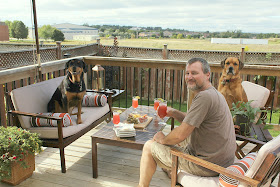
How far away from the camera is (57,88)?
10.5ft

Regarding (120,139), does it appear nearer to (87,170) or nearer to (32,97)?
(87,170)

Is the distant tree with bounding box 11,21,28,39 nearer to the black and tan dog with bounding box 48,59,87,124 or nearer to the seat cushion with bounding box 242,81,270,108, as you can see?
the black and tan dog with bounding box 48,59,87,124

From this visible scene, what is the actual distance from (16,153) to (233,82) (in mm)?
2553

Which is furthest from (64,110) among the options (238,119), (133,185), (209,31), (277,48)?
(209,31)

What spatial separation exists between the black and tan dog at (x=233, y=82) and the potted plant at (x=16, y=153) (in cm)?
228

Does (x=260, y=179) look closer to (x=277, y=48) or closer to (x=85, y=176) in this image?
(x=85, y=176)

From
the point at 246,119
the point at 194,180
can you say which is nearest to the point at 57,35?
the point at 246,119

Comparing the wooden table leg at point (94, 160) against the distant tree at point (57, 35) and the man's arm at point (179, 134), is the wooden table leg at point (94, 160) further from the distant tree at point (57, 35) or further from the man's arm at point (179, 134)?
the distant tree at point (57, 35)

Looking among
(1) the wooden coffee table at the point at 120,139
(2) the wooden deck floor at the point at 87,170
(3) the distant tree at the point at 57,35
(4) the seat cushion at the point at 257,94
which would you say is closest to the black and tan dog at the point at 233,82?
(4) the seat cushion at the point at 257,94

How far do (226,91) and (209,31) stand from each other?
51.8 feet

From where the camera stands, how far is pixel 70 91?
3.04 meters

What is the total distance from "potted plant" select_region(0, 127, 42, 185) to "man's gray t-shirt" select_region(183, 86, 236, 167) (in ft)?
5.11

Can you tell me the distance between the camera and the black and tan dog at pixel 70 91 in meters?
3.03

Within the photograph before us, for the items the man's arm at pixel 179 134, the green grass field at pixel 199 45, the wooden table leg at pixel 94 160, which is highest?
the green grass field at pixel 199 45
